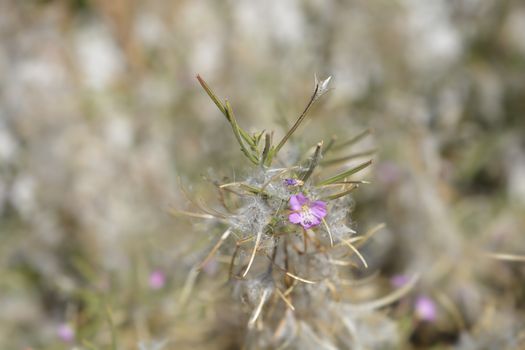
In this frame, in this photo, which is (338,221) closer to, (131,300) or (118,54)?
(131,300)

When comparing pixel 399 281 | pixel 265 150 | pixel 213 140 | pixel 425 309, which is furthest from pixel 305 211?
pixel 213 140

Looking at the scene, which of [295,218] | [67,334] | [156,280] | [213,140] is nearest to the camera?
[295,218]

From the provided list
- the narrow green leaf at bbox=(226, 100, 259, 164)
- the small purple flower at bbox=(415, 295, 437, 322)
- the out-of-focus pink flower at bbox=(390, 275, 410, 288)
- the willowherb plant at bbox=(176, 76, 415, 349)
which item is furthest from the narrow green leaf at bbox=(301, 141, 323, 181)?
the out-of-focus pink flower at bbox=(390, 275, 410, 288)

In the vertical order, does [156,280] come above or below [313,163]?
above

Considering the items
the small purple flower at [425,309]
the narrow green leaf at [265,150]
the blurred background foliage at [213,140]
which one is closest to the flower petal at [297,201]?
the narrow green leaf at [265,150]

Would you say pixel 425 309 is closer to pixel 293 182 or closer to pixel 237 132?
pixel 293 182
